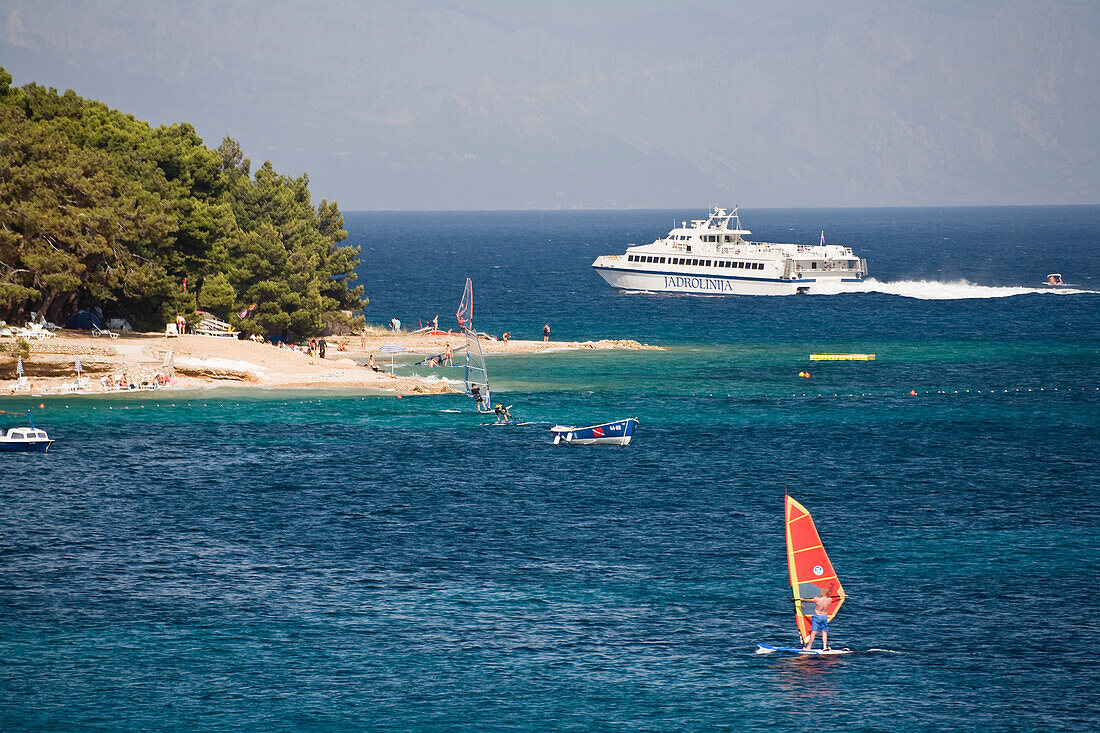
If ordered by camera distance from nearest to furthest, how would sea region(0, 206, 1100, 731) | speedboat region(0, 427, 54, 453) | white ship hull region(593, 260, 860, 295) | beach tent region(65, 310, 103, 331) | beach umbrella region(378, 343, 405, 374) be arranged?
1. sea region(0, 206, 1100, 731)
2. speedboat region(0, 427, 54, 453)
3. beach tent region(65, 310, 103, 331)
4. beach umbrella region(378, 343, 405, 374)
5. white ship hull region(593, 260, 860, 295)

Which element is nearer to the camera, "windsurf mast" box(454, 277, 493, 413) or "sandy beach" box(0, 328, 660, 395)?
"windsurf mast" box(454, 277, 493, 413)

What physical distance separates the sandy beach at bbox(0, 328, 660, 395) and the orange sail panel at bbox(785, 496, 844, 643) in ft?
187

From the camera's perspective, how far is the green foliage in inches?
3802

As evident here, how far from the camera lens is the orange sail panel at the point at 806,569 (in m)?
46.1

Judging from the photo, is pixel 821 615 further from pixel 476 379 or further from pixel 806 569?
pixel 476 379

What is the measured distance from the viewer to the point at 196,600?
51500 mm

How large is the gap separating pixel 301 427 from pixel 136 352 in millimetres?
19244

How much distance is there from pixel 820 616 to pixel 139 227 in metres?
70.9

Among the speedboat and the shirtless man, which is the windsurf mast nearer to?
the speedboat

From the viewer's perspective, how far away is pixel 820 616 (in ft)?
152

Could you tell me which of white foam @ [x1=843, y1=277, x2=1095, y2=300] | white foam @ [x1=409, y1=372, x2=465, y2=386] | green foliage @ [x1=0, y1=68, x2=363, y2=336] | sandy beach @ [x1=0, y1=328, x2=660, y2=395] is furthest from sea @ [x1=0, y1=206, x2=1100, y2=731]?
white foam @ [x1=843, y1=277, x2=1095, y2=300]

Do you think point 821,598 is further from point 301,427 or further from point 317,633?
point 301,427

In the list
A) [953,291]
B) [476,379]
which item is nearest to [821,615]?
[476,379]

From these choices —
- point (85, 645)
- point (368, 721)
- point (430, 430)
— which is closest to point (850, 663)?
point (368, 721)
